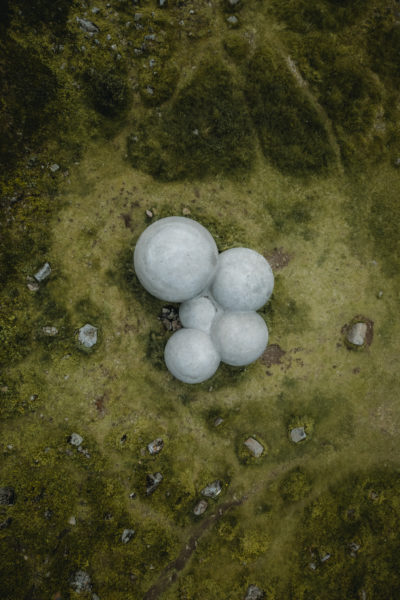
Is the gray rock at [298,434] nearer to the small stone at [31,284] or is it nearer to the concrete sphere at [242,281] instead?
the concrete sphere at [242,281]

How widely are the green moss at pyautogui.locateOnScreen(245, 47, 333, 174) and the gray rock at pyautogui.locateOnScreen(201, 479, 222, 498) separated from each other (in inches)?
178

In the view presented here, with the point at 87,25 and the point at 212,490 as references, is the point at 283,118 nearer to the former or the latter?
the point at 87,25

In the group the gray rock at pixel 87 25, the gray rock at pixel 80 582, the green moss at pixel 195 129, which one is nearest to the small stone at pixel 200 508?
the gray rock at pixel 80 582

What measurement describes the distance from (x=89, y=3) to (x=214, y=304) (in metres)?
4.35

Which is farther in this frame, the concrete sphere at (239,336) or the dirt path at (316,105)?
the dirt path at (316,105)

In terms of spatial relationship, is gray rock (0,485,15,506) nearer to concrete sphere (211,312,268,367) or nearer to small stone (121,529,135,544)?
small stone (121,529,135,544)

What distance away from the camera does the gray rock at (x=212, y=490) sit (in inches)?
194

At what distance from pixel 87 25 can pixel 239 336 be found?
4548 mm

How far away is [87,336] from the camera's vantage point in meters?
4.82

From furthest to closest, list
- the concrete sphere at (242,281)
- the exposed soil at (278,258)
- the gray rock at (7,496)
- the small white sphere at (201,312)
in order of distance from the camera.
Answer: the exposed soil at (278,258) → the gray rock at (7,496) → the small white sphere at (201,312) → the concrete sphere at (242,281)

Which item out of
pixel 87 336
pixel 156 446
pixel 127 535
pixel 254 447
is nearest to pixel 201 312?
pixel 87 336

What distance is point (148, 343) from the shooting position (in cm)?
493

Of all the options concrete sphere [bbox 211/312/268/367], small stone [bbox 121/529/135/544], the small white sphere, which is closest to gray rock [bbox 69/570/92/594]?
small stone [bbox 121/529/135/544]

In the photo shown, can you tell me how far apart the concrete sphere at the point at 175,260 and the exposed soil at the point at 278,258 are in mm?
1251
